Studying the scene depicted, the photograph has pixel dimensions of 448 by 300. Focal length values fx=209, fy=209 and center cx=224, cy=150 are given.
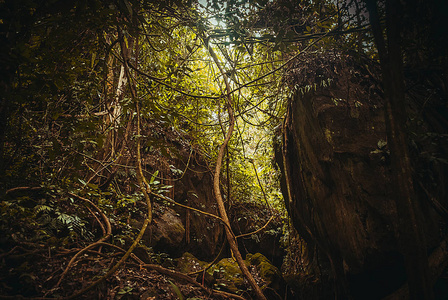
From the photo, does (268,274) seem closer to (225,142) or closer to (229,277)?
(229,277)

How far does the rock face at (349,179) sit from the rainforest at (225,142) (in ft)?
0.07

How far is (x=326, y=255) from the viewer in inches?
154

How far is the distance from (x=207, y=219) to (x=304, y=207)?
3.01 m

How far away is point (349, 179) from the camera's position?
3.21 meters

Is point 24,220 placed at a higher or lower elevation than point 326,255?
higher

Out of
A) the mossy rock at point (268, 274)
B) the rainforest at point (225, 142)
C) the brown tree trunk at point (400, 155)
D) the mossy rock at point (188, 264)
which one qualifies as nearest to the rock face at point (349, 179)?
the rainforest at point (225, 142)

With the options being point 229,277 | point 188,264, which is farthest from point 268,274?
point 188,264

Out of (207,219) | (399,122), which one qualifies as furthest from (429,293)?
(207,219)

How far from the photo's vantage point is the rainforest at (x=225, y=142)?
165 cm

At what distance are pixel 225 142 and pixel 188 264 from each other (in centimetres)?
344

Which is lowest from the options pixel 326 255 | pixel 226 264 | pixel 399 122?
pixel 226 264

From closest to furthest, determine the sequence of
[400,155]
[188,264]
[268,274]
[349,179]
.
Answer: [400,155] < [349,179] < [188,264] < [268,274]

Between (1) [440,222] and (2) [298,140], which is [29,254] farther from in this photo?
(1) [440,222]

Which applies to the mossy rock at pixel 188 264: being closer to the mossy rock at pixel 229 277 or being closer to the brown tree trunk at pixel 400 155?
the mossy rock at pixel 229 277
